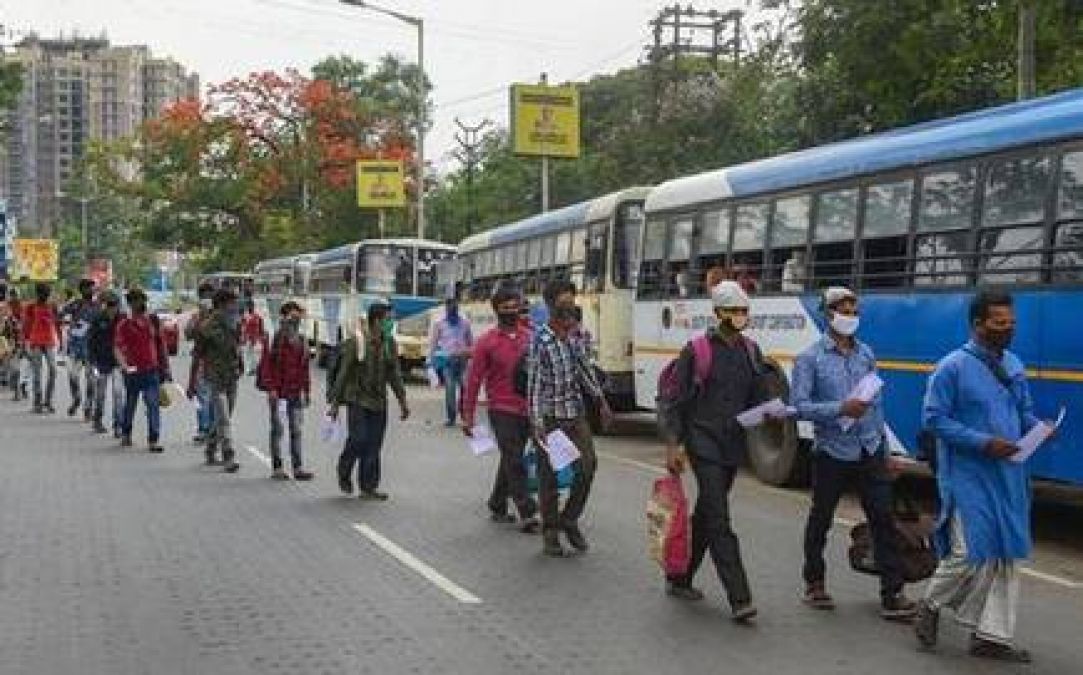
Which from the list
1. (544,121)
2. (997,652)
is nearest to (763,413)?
(997,652)

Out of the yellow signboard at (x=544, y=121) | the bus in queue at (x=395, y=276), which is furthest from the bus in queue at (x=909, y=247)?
the bus in queue at (x=395, y=276)

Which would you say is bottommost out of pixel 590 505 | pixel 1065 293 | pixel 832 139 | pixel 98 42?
pixel 590 505

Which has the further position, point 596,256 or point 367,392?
point 596,256

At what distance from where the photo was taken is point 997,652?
702 centimetres

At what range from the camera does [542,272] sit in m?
22.8

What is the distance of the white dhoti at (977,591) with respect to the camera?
22.6ft

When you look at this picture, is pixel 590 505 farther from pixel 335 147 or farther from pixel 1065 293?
pixel 335 147

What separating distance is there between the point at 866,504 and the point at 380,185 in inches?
1491

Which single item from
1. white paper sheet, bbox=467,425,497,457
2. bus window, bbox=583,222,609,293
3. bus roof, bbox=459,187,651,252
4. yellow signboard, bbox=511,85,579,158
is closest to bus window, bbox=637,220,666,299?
bus roof, bbox=459,187,651,252

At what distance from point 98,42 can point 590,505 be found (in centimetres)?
9185

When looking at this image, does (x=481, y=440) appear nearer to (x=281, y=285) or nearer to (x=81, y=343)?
(x=81, y=343)

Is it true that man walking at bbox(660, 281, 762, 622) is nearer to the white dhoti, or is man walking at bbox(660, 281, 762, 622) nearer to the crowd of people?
the crowd of people

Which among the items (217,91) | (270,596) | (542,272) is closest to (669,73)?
(217,91)

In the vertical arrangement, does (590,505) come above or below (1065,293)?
below
